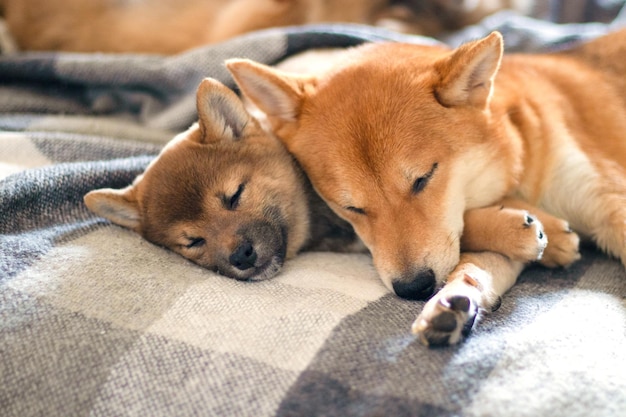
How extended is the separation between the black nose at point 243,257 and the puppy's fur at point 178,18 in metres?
1.81

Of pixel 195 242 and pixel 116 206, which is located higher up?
pixel 116 206

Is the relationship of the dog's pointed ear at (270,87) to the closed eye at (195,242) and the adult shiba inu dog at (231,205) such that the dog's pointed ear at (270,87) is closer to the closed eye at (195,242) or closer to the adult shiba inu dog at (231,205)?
the adult shiba inu dog at (231,205)

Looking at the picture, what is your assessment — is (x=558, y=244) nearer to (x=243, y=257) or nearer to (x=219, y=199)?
(x=243, y=257)

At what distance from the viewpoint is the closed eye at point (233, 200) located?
1.70m

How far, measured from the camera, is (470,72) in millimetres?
1548

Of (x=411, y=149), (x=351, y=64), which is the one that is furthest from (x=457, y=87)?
(x=351, y=64)

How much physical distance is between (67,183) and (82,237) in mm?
218

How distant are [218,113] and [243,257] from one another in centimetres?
53

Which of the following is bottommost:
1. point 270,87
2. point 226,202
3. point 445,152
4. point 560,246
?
point 560,246

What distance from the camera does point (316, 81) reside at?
178 centimetres

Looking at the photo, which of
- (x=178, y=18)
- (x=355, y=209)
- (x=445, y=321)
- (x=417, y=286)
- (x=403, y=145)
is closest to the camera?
(x=445, y=321)

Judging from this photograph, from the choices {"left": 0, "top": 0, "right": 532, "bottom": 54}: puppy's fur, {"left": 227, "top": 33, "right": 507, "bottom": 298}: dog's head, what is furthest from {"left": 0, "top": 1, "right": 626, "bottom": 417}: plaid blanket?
{"left": 0, "top": 0, "right": 532, "bottom": 54}: puppy's fur

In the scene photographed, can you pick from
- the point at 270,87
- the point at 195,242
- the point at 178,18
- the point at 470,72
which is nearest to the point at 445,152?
the point at 470,72

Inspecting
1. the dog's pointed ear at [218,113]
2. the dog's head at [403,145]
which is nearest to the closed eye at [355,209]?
the dog's head at [403,145]
